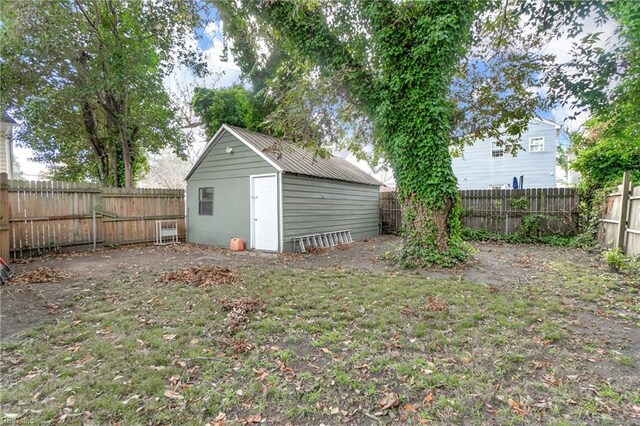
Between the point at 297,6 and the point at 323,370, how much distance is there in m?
6.83

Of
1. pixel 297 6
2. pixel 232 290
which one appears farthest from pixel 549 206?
pixel 232 290

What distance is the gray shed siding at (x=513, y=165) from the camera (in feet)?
55.7

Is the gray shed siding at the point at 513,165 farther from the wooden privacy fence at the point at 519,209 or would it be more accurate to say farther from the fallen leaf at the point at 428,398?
the fallen leaf at the point at 428,398

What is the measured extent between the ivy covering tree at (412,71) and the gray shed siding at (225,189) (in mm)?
2090

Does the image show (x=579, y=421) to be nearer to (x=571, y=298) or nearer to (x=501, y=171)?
(x=571, y=298)

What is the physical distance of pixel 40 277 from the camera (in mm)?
5488

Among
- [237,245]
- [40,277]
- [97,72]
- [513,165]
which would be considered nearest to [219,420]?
[40,277]

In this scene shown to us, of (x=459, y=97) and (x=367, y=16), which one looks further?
(x=459, y=97)

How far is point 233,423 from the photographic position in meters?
2.03

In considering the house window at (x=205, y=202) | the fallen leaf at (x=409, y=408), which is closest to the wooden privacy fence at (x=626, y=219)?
the fallen leaf at (x=409, y=408)

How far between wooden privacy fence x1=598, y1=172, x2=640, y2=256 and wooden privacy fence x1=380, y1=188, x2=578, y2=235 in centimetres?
245

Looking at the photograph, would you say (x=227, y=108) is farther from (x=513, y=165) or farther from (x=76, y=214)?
(x=513, y=165)

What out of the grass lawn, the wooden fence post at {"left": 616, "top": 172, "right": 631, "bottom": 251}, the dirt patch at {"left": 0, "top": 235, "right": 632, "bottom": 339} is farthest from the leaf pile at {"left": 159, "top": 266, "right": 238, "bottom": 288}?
the wooden fence post at {"left": 616, "top": 172, "right": 631, "bottom": 251}

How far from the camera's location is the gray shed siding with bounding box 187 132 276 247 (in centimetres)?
953
